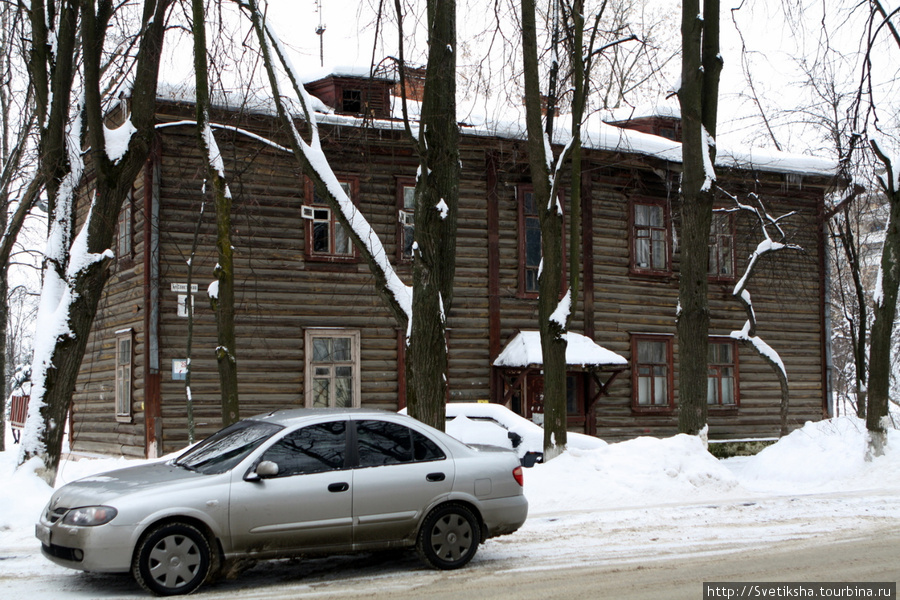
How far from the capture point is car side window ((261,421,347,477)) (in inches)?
299

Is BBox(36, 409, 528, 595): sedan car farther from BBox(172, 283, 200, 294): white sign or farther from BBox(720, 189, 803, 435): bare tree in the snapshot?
BBox(720, 189, 803, 435): bare tree

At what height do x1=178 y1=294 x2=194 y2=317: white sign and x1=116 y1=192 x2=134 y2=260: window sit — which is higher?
x1=116 y1=192 x2=134 y2=260: window

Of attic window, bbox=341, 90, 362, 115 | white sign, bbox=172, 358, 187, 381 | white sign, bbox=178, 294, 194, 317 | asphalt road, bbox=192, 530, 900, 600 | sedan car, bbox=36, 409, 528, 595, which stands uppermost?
attic window, bbox=341, 90, 362, 115

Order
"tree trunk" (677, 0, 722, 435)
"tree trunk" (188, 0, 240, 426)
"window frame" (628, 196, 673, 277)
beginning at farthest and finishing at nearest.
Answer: "window frame" (628, 196, 673, 277) < "tree trunk" (677, 0, 722, 435) < "tree trunk" (188, 0, 240, 426)

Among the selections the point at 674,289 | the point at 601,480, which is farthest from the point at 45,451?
the point at 674,289

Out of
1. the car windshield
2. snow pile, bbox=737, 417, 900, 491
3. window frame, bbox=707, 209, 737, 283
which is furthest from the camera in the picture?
window frame, bbox=707, 209, 737, 283

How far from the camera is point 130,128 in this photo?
11.8 metres

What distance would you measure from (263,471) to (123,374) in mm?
12705

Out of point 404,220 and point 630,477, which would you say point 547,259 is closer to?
point 630,477

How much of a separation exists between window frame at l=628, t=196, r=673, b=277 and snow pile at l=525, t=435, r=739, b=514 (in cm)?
855

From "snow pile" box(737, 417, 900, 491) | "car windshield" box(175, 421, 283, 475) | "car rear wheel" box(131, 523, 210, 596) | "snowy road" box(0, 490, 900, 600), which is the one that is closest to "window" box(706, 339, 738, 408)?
"snow pile" box(737, 417, 900, 491)

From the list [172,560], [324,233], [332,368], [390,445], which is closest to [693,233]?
[324,233]

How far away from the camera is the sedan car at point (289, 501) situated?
22.5 ft

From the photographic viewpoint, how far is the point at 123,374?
1877cm
